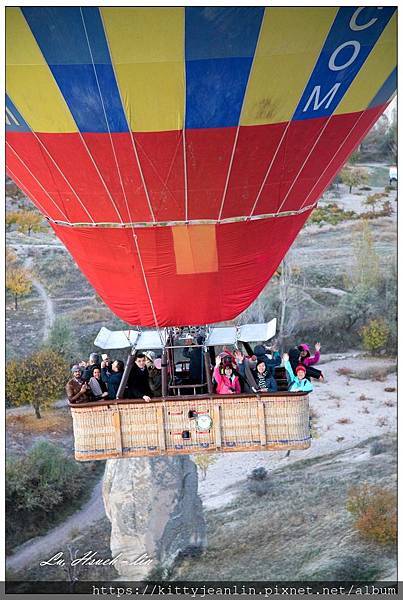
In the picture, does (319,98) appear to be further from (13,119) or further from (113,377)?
(113,377)

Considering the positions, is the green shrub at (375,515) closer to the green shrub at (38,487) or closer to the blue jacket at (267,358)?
the green shrub at (38,487)

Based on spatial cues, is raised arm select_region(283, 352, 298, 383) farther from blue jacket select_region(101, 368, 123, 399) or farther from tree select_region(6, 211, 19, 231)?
tree select_region(6, 211, 19, 231)

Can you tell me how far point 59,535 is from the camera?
8727mm

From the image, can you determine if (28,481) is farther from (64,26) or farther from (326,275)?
(64,26)

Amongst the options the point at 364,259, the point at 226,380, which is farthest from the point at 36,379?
the point at 226,380

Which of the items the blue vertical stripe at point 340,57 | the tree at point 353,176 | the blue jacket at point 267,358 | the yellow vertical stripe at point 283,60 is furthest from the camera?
the tree at point 353,176

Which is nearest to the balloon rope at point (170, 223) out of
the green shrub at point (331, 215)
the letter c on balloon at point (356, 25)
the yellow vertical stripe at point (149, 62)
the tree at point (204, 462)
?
the yellow vertical stripe at point (149, 62)

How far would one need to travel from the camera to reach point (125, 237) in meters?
3.57

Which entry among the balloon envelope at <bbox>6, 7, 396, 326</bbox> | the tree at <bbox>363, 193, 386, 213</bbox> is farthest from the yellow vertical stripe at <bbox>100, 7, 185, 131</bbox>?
the tree at <bbox>363, 193, 386, 213</bbox>

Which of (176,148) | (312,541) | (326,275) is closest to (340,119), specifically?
(176,148)

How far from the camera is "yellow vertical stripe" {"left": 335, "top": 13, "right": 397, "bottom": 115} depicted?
10.8ft

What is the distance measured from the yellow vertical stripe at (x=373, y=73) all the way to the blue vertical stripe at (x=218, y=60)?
1.53ft

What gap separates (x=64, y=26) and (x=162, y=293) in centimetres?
114

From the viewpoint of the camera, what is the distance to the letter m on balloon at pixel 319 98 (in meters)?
3.30
